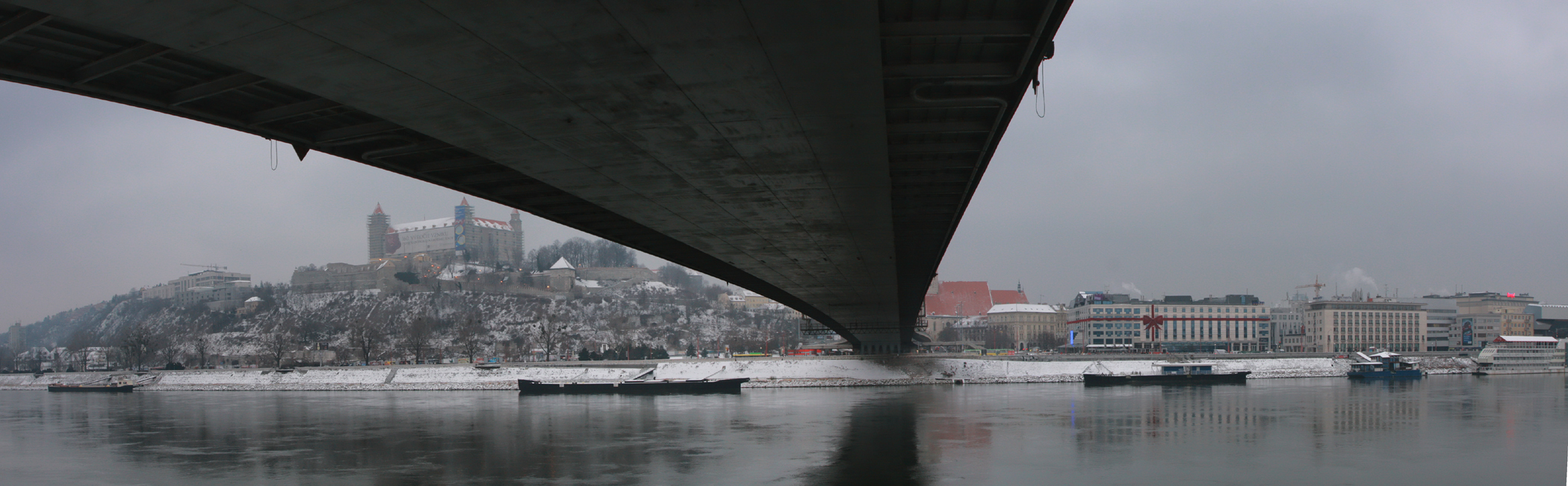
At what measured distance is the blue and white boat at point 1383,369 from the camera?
81.9 meters

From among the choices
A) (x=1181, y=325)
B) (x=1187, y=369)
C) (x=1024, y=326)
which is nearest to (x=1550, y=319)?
(x=1181, y=325)

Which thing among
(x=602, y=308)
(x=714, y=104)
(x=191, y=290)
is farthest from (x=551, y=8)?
(x=191, y=290)

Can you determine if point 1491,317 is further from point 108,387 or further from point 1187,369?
point 108,387

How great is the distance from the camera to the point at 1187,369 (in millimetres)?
79125

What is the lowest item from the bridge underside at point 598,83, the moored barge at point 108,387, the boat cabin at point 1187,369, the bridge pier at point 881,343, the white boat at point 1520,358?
the moored barge at point 108,387

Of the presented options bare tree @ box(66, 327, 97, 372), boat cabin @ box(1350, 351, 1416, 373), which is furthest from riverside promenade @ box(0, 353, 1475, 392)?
bare tree @ box(66, 327, 97, 372)

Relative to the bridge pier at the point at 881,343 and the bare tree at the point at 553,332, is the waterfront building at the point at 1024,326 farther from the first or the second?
the bridge pier at the point at 881,343

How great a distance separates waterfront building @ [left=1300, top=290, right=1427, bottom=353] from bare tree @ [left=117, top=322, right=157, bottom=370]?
6220 inches

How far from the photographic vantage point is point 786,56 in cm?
1323

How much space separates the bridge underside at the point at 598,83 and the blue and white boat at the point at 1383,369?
74484mm

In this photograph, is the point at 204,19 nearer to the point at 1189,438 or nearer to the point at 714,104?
the point at 714,104

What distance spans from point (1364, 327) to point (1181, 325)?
25032mm

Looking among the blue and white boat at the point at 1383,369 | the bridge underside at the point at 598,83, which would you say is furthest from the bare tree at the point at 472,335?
the bridge underside at the point at 598,83

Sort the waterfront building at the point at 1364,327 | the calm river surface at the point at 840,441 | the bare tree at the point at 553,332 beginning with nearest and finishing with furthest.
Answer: the calm river surface at the point at 840,441 < the bare tree at the point at 553,332 < the waterfront building at the point at 1364,327
